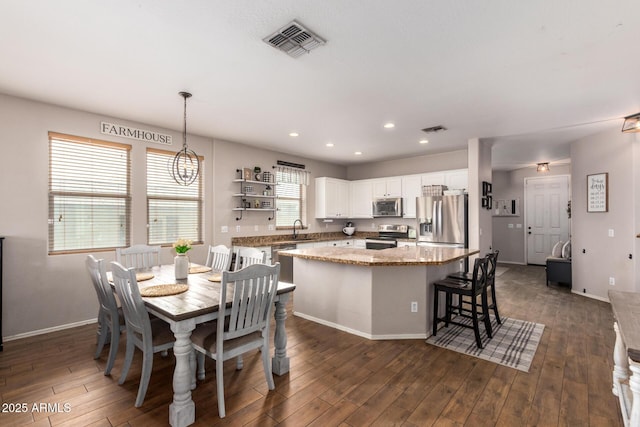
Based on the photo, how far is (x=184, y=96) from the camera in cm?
329

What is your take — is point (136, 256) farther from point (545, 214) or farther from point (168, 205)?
point (545, 214)

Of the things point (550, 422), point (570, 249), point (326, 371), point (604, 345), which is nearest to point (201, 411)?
point (326, 371)

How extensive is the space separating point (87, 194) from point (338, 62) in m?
3.52

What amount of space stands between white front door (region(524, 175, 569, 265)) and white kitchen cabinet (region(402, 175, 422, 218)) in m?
4.00

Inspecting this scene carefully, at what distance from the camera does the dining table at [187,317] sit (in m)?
1.95

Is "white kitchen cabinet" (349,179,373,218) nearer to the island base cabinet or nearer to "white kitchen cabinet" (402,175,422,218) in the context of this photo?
"white kitchen cabinet" (402,175,422,218)

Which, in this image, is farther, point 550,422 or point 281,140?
point 281,140

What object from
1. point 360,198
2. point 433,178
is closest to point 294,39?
point 433,178

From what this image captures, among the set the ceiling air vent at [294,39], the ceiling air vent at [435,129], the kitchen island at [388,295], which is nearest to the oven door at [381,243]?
the ceiling air vent at [435,129]

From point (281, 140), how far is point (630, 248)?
5.49 meters

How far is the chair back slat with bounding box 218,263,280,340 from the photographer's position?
2.05 meters

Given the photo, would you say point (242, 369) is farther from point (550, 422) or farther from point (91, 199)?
point (91, 199)

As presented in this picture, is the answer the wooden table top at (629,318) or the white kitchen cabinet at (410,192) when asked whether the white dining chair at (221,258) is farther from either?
the white kitchen cabinet at (410,192)

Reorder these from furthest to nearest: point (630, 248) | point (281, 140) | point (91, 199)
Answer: point (281, 140) < point (630, 248) < point (91, 199)
